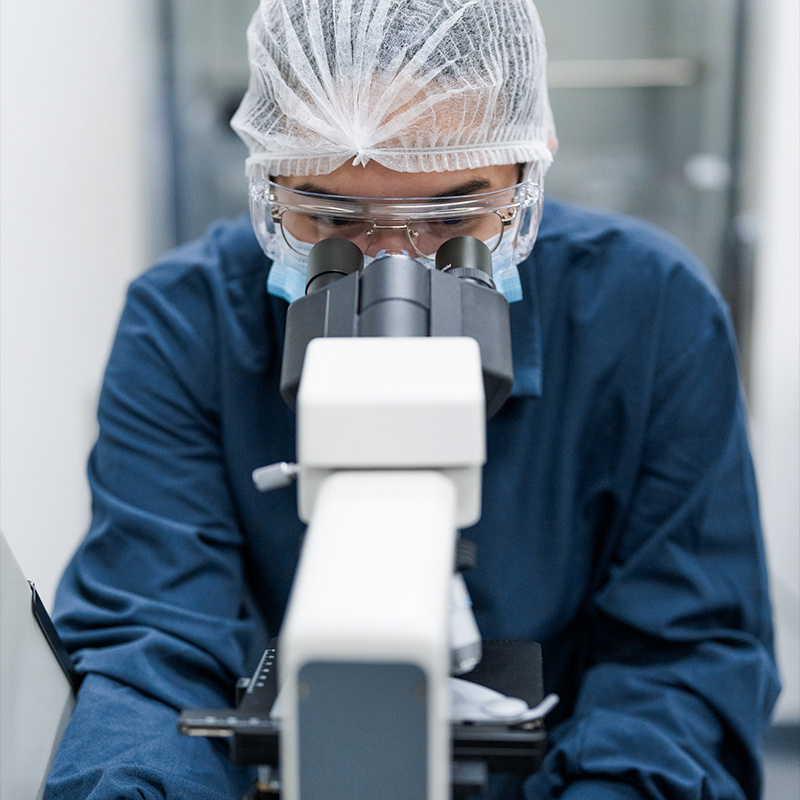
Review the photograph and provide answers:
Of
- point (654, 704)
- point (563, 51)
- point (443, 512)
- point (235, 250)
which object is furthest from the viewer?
point (563, 51)

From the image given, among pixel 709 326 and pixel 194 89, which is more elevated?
pixel 194 89

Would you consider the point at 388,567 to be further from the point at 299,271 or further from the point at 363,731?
the point at 299,271

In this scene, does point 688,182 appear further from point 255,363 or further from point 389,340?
point 389,340

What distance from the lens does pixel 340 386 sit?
553 mm

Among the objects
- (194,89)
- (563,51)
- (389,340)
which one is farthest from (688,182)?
(389,340)

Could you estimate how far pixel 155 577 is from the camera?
41.0 inches

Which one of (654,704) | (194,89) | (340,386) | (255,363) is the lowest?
(654,704)

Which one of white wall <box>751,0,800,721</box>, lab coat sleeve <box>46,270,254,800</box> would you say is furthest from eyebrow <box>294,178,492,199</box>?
white wall <box>751,0,800,721</box>

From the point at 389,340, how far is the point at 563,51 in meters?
2.40

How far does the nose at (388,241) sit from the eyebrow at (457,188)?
0.19 ft

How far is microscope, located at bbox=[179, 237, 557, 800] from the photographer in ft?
1.54

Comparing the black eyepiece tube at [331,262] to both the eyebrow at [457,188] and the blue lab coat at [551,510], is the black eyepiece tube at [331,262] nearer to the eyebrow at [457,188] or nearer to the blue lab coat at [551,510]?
the eyebrow at [457,188]

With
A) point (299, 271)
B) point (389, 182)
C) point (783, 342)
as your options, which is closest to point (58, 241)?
point (299, 271)

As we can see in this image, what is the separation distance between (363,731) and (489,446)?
26.6 inches
